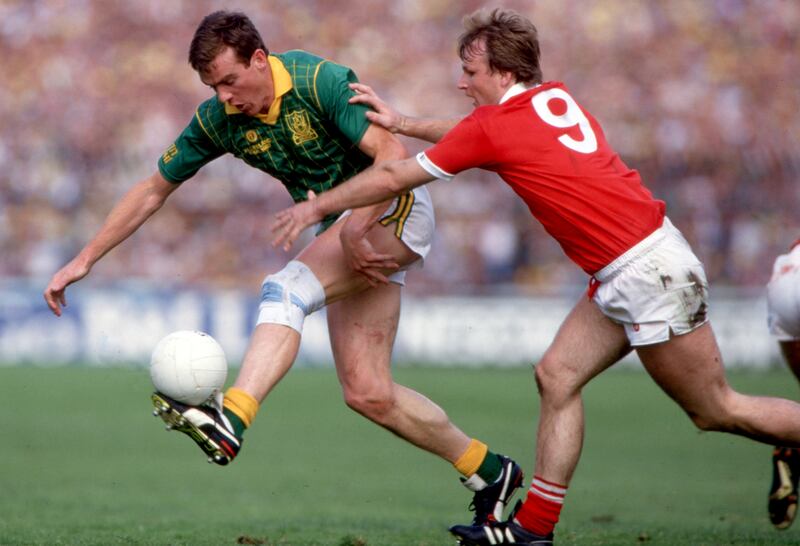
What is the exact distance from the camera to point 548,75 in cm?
2119

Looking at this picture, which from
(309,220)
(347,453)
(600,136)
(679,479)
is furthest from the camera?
(347,453)

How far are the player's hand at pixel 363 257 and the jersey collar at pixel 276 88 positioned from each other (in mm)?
677

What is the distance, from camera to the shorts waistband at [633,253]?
575cm

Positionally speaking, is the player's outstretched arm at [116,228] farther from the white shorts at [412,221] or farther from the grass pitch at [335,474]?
the grass pitch at [335,474]

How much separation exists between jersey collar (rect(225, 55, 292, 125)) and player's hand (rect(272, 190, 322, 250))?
87cm

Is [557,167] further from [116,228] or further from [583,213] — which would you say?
[116,228]

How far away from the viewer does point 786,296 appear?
22.2 ft

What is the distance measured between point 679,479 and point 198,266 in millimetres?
10360

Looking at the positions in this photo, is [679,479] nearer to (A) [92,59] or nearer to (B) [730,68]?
(B) [730,68]

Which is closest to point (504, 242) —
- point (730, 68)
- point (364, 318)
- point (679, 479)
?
point (730, 68)

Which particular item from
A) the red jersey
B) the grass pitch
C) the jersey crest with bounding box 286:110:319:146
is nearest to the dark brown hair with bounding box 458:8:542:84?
the red jersey

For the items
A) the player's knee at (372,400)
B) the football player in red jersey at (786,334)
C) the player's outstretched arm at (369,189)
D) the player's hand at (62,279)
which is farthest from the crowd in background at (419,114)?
the player's outstretched arm at (369,189)

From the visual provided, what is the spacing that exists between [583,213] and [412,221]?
3.94 ft

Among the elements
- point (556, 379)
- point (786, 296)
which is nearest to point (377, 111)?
point (556, 379)
